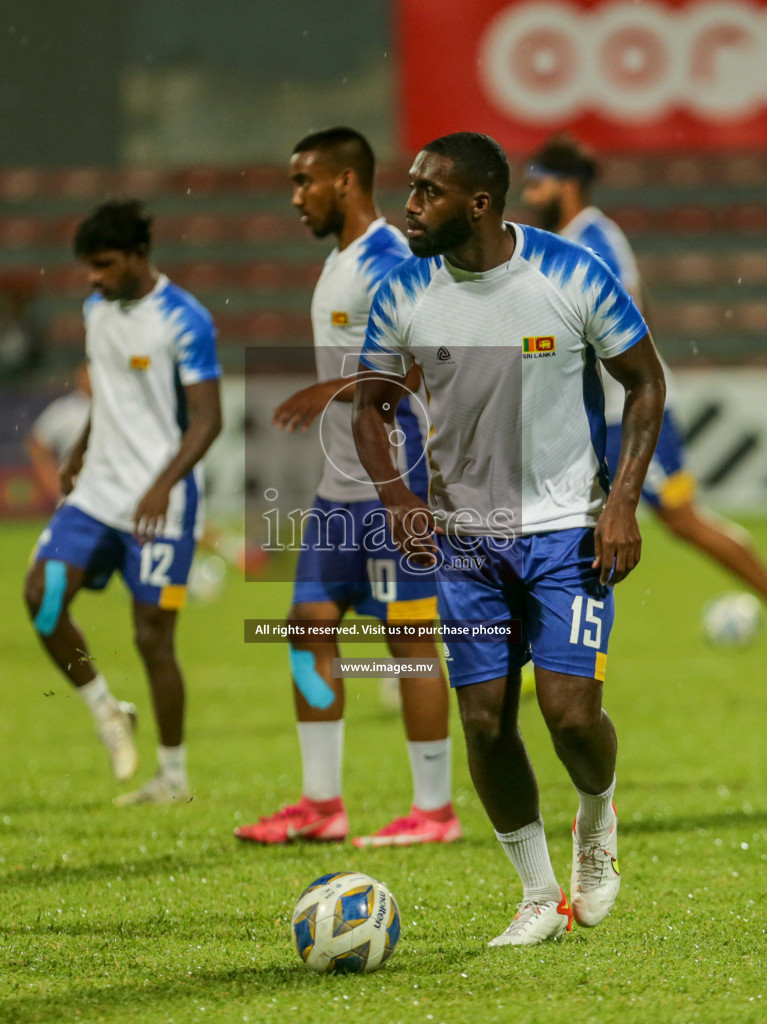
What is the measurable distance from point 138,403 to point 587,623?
8.91 feet

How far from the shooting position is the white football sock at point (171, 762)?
19.4 ft

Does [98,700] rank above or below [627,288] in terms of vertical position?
below

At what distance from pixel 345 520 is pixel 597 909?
1.78m

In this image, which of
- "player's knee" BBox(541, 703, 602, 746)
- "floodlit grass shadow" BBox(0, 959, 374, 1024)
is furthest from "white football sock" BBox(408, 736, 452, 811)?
"floodlit grass shadow" BBox(0, 959, 374, 1024)

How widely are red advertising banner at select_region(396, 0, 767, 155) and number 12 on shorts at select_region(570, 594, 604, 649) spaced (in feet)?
53.9

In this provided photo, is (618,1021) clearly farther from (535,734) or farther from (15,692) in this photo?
(15,692)

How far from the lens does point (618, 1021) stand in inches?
127

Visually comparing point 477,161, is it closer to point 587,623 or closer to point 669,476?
point 587,623

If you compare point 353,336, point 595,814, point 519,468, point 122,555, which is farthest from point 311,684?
point 519,468

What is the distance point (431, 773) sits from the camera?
5.32m

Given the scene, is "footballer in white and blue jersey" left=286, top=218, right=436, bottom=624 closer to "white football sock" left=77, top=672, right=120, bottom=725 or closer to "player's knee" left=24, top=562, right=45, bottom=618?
"player's knee" left=24, top=562, right=45, bottom=618

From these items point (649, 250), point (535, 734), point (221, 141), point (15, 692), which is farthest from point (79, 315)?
point (535, 734)

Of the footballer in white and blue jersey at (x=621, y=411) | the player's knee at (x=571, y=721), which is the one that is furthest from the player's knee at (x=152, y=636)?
the player's knee at (x=571, y=721)

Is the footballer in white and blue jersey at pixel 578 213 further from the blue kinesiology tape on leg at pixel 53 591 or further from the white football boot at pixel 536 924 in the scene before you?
the white football boot at pixel 536 924
